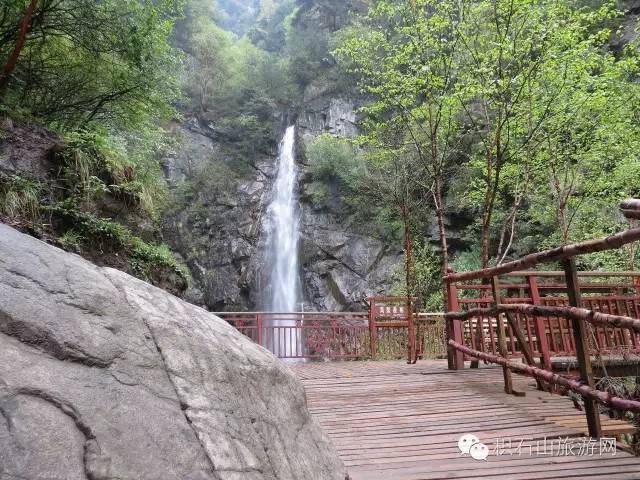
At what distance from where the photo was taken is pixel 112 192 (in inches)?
266

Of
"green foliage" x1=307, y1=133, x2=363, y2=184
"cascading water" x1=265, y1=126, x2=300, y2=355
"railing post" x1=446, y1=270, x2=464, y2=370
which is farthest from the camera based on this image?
"green foliage" x1=307, y1=133, x2=363, y2=184

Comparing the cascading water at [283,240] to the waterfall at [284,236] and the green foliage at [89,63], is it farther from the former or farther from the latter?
the green foliage at [89,63]

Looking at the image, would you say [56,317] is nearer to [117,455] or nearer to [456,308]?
[117,455]

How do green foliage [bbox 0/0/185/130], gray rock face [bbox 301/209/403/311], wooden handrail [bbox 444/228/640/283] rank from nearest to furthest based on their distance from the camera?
wooden handrail [bbox 444/228/640/283] → green foliage [bbox 0/0/185/130] → gray rock face [bbox 301/209/403/311]

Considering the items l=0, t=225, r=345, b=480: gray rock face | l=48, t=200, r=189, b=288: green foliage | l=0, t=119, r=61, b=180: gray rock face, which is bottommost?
l=0, t=225, r=345, b=480: gray rock face

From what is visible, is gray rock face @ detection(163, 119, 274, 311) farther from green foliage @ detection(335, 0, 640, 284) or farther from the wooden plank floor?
the wooden plank floor

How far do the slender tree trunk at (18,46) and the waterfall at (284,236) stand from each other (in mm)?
13090

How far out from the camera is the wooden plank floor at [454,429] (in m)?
2.04

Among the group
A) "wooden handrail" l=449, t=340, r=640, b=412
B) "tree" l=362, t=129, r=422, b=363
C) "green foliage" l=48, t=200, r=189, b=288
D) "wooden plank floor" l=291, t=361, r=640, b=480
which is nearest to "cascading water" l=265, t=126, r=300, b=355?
"tree" l=362, t=129, r=422, b=363

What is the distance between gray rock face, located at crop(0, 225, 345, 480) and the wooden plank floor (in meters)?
0.65

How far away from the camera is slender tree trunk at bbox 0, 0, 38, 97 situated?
4922 mm

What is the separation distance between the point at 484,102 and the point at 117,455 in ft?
25.6

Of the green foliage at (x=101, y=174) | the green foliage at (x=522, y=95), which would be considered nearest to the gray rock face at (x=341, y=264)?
the green foliage at (x=522, y=95)

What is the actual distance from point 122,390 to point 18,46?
5.74 metres
